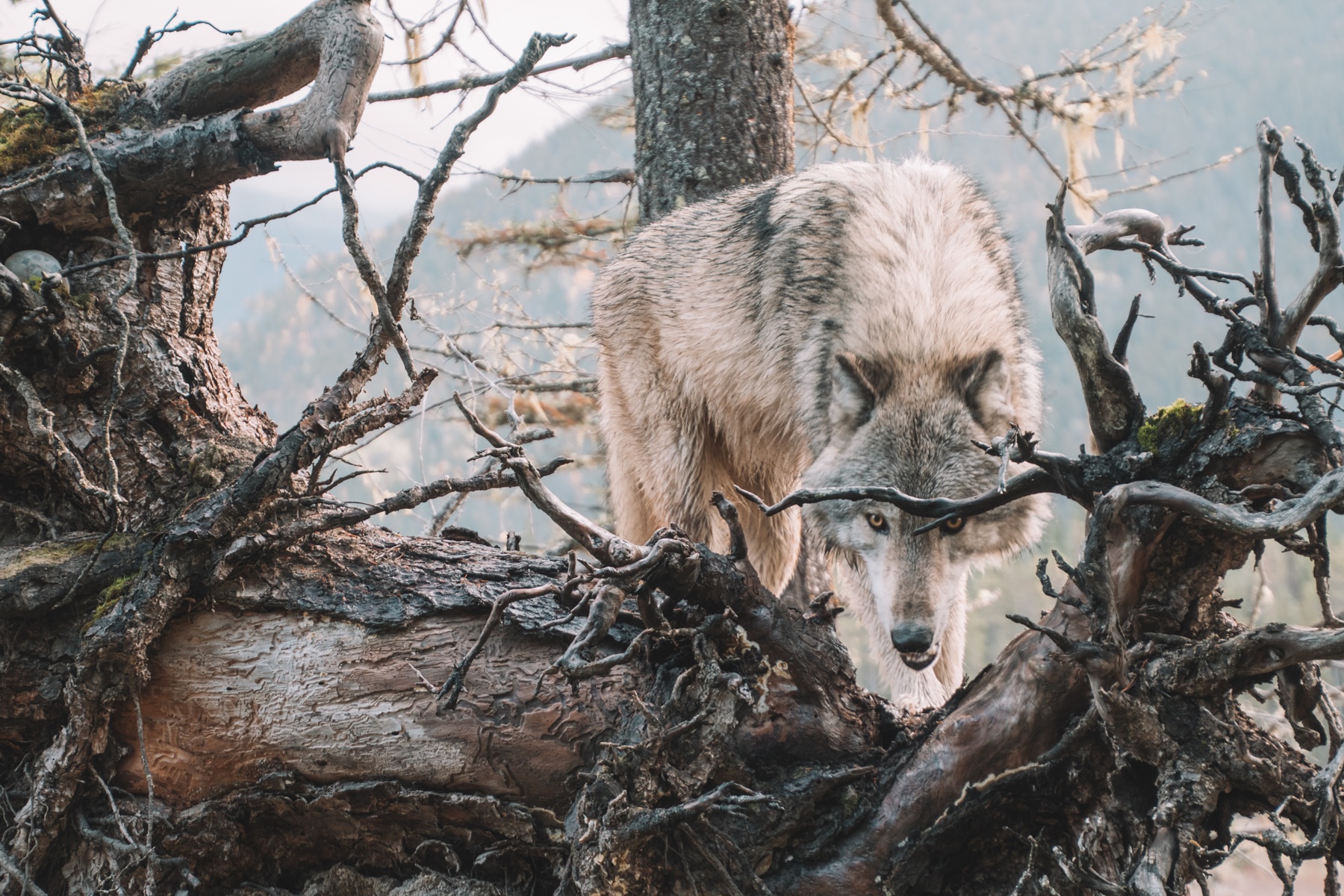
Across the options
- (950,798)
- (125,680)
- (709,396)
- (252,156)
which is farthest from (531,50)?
(709,396)

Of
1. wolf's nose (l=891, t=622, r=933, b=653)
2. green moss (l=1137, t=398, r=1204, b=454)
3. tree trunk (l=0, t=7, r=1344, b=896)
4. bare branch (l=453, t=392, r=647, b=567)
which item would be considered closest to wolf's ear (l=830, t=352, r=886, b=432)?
wolf's nose (l=891, t=622, r=933, b=653)

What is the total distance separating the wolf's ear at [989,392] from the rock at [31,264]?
10.5ft

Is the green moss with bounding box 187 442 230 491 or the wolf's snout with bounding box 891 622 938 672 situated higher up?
the green moss with bounding box 187 442 230 491

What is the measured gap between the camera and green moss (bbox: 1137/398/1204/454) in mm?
2002

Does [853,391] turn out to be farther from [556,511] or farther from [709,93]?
[556,511]

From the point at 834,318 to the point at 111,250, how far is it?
277cm

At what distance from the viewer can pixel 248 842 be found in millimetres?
2414

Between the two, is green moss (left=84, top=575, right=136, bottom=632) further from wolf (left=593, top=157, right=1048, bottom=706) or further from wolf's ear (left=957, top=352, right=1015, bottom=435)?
wolf's ear (left=957, top=352, right=1015, bottom=435)

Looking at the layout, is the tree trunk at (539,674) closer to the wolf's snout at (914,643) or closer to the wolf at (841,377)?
the wolf's snout at (914,643)

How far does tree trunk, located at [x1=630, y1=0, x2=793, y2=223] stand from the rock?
2.82 metres

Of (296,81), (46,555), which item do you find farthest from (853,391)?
(46,555)

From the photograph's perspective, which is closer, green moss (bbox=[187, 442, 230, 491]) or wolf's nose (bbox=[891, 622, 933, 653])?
green moss (bbox=[187, 442, 230, 491])

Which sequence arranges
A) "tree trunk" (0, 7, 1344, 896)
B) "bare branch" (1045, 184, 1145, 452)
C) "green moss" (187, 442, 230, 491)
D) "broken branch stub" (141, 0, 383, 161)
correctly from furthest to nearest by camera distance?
1. "broken branch stub" (141, 0, 383, 161)
2. "green moss" (187, 442, 230, 491)
3. "bare branch" (1045, 184, 1145, 452)
4. "tree trunk" (0, 7, 1344, 896)

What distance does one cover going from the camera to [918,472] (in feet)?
12.1
